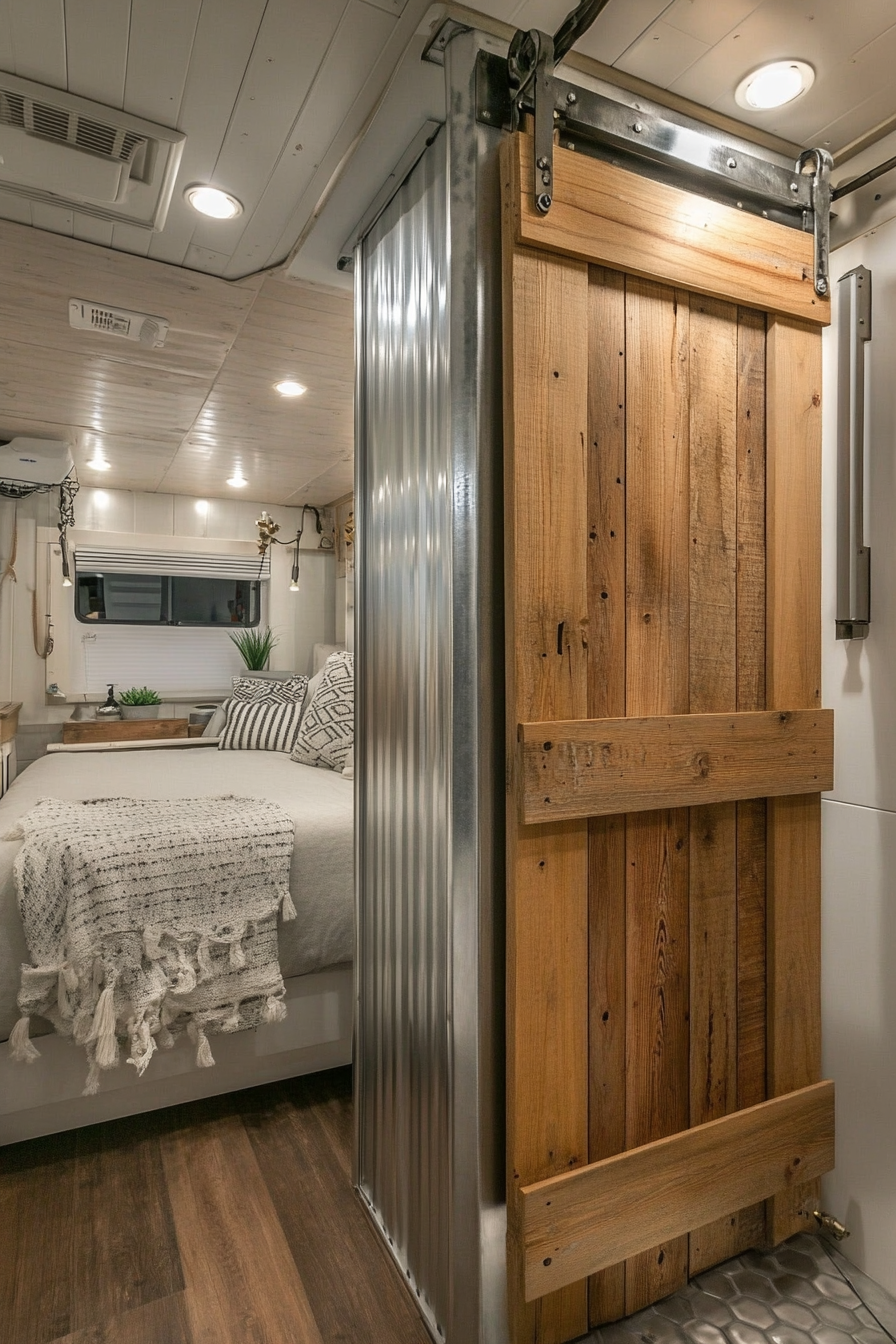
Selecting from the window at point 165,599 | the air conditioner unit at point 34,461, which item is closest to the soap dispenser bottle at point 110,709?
the window at point 165,599

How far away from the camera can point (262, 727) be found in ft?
12.6

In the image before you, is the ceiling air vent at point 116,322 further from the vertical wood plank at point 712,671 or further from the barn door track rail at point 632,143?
the vertical wood plank at point 712,671

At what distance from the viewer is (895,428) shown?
1.50 m

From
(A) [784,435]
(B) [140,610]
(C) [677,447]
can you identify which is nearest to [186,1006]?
(C) [677,447]

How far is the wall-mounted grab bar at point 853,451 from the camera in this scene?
5.04 ft

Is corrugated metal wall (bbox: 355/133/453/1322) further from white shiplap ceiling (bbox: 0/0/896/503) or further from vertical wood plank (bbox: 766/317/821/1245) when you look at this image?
vertical wood plank (bbox: 766/317/821/1245)

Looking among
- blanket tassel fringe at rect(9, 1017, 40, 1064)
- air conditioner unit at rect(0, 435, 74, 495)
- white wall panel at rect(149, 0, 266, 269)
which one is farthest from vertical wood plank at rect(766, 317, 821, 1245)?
air conditioner unit at rect(0, 435, 74, 495)

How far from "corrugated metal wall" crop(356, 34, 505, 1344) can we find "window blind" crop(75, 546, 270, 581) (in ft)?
12.3

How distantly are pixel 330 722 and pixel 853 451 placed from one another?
2.21 metres

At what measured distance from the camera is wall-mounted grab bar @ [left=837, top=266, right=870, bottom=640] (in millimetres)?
1536

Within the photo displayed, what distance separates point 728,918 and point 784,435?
3.21 ft

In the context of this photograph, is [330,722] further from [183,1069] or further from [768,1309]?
[768,1309]

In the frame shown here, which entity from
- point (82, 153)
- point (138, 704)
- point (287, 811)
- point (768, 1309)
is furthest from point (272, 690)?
point (768, 1309)

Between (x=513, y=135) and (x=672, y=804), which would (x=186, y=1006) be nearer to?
(x=672, y=804)
